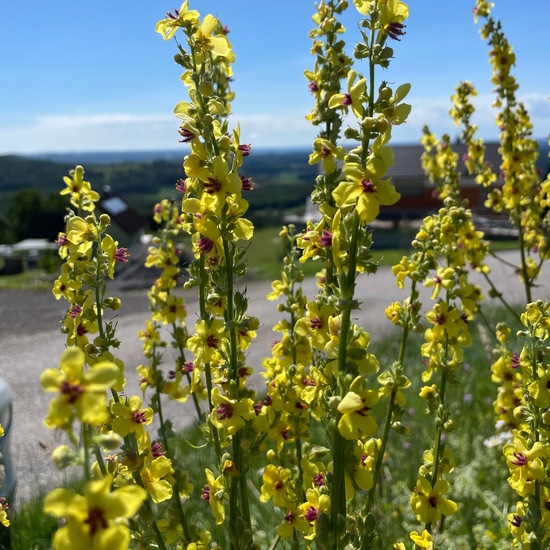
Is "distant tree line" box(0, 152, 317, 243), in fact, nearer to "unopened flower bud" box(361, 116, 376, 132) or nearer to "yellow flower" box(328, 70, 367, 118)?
"yellow flower" box(328, 70, 367, 118)

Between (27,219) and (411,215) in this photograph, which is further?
(27,219)

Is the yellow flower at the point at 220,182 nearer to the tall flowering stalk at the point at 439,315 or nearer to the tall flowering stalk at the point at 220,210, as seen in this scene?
the tall flowering stalk at the point at 220,210

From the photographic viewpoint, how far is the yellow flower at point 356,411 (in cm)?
165

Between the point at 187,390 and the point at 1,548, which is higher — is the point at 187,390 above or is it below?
above

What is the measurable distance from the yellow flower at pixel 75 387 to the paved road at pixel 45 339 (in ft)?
10.9

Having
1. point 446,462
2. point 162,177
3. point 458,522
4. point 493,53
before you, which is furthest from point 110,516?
point 162,177

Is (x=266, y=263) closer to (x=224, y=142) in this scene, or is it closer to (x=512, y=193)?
(x=512, y=193)

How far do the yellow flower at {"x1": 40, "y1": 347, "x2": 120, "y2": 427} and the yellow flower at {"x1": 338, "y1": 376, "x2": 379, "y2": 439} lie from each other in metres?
0.75

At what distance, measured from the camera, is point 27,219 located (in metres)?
44.6

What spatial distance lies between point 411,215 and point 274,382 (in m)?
34.1

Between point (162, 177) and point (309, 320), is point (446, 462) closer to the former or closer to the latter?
point (309, 320)

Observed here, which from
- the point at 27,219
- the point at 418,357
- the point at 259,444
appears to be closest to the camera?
the point at 259,444

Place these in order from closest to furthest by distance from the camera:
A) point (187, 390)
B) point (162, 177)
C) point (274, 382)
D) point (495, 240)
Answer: point (274, 382), point (187, 390), point (495, 240), point (162, 177)

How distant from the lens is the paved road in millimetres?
6473
